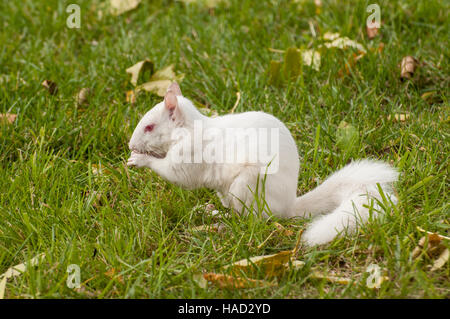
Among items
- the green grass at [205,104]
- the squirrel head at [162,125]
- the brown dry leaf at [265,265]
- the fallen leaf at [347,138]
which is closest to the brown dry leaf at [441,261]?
the green grass at [205,104]

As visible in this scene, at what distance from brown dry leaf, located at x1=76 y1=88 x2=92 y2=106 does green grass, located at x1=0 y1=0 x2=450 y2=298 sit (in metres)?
0.04

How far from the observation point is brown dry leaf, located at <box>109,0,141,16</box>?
13.5 feet

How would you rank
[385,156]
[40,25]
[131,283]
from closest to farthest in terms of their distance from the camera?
[131,283] → [385,156] → [40,25]

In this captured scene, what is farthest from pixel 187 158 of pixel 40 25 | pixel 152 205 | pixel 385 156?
pixel 40 25

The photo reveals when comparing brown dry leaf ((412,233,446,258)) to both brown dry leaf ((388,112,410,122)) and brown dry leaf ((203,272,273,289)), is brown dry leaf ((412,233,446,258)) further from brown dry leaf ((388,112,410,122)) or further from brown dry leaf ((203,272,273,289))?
brown dry leaf ((388,112,410,122))

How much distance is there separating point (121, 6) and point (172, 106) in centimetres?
209

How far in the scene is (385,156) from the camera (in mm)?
2639

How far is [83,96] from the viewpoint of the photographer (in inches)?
127

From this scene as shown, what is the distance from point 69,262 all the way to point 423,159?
57.6 inches

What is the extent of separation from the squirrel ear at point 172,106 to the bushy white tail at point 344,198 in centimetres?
57

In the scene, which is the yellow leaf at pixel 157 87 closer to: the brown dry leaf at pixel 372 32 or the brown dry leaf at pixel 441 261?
the brown dry leaf at pixel 372 32

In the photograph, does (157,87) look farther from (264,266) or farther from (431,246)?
(431,246)

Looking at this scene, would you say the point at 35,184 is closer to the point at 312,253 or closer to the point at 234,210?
the point at 234,210

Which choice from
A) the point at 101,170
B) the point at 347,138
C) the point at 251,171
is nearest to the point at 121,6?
the point at 101,170
